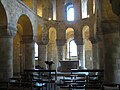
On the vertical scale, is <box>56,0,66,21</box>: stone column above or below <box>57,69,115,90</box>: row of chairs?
above

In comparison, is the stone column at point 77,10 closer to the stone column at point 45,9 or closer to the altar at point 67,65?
the stone column at point 45,9

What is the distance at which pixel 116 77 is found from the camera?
482 inches

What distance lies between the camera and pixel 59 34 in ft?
92.6

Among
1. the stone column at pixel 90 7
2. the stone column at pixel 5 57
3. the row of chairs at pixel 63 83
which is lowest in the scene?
the row of chairs at pixel 63 83

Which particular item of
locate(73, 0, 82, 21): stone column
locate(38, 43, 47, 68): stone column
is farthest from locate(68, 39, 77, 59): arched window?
locate(38, 43, 47, 68): stone column

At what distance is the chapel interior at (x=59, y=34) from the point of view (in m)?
12.5

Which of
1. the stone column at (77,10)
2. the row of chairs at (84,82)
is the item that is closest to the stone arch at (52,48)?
the stone column at (77,10)

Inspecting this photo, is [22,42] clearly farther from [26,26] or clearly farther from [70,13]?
[70,13]

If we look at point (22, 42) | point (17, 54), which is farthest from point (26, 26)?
point (17, 54)

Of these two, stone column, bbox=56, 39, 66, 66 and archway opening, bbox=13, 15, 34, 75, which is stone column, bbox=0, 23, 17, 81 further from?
stone column, bbox=56, 39, 66, 66

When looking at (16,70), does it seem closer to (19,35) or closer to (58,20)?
(19,35)

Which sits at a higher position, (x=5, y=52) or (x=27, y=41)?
(x=27, y=41)

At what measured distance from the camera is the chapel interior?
12500mm

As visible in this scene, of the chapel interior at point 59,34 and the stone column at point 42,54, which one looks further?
the stone column at point 42,54
